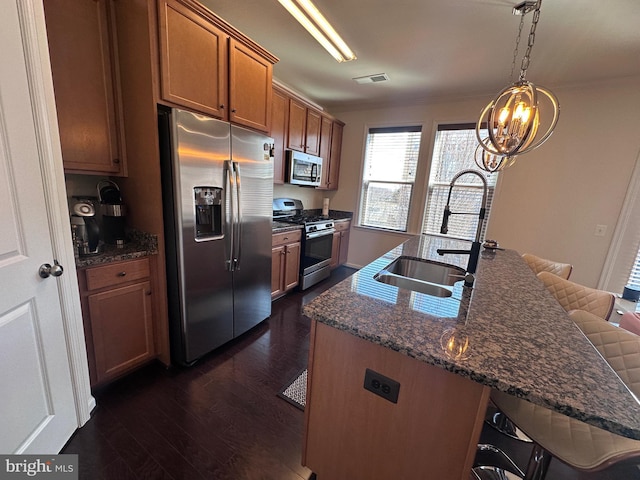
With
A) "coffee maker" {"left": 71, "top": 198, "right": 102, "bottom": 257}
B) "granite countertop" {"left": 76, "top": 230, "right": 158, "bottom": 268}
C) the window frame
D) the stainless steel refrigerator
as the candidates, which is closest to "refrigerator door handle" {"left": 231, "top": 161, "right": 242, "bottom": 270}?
the stainless steel refrigerator

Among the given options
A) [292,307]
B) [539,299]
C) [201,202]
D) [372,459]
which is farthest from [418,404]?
[292,307]

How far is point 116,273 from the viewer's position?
5.16 ft

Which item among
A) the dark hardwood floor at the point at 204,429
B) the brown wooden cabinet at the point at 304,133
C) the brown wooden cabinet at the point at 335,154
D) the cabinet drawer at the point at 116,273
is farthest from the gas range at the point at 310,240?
the cabinet drawer at the point at 116,273

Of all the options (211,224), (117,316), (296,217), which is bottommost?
(117,316)

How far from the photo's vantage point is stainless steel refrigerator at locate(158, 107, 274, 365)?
5.41 feet

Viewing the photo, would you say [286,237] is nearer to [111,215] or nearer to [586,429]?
[111,215]

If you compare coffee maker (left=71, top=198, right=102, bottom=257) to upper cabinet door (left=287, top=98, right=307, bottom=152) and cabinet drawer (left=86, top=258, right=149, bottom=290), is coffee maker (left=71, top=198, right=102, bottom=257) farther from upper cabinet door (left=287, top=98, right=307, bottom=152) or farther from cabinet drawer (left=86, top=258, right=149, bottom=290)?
upper cabinet door (left=287, top=98, right=307, bottom=152)

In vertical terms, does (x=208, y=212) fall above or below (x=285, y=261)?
above

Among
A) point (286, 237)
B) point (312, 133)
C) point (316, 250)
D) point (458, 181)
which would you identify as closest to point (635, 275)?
point (458, 181)

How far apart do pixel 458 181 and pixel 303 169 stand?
2.21m

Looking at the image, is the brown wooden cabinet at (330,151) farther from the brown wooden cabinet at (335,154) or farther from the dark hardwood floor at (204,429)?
the dark hardwood floor at (204,429)

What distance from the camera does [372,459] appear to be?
94 centimetres

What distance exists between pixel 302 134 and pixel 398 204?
1842 millimetres

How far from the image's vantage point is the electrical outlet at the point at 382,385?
85 centimetres
